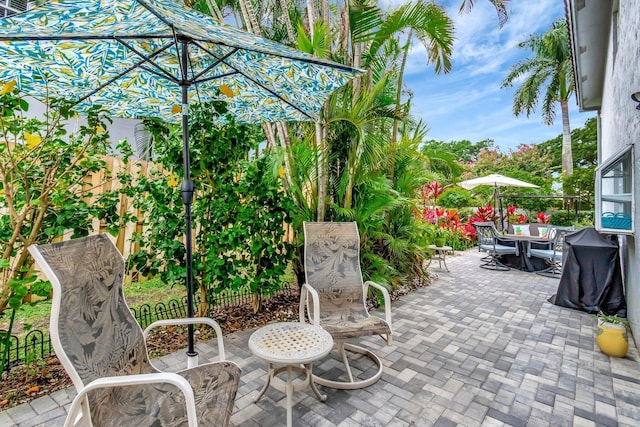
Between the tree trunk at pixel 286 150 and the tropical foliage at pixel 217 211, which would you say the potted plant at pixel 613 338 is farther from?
the tree trunk at pixel 286 150

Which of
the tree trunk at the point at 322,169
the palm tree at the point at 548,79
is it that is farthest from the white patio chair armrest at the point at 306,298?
the palm tree at the point at 548,79

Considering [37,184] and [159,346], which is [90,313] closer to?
Answer: [37,184]

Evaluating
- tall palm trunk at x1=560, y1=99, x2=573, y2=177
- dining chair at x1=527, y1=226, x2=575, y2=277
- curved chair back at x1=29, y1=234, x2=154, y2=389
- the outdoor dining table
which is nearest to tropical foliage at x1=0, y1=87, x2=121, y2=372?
curved chair back at x1=29, y1=234, x2=154, y2=389

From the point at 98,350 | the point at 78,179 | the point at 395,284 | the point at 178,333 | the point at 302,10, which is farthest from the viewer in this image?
the point at 302,10

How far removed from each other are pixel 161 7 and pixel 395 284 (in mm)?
4241

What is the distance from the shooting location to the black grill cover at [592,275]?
4.23 metres

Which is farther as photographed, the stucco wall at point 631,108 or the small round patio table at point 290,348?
the stucco wall at point 631,108

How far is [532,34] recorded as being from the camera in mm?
17000

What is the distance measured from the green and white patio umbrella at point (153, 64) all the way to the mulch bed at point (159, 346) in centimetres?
128

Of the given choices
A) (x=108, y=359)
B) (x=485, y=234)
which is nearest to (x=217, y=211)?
(x=108, y=359)

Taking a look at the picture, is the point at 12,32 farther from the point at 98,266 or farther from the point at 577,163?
the point at 577,163

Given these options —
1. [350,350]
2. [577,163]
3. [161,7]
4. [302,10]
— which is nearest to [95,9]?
[161,7]

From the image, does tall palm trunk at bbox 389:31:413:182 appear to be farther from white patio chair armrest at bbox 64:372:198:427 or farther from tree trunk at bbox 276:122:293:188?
white patio chair armrest at bbox 64:372:198:427

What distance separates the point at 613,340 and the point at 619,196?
170cm
